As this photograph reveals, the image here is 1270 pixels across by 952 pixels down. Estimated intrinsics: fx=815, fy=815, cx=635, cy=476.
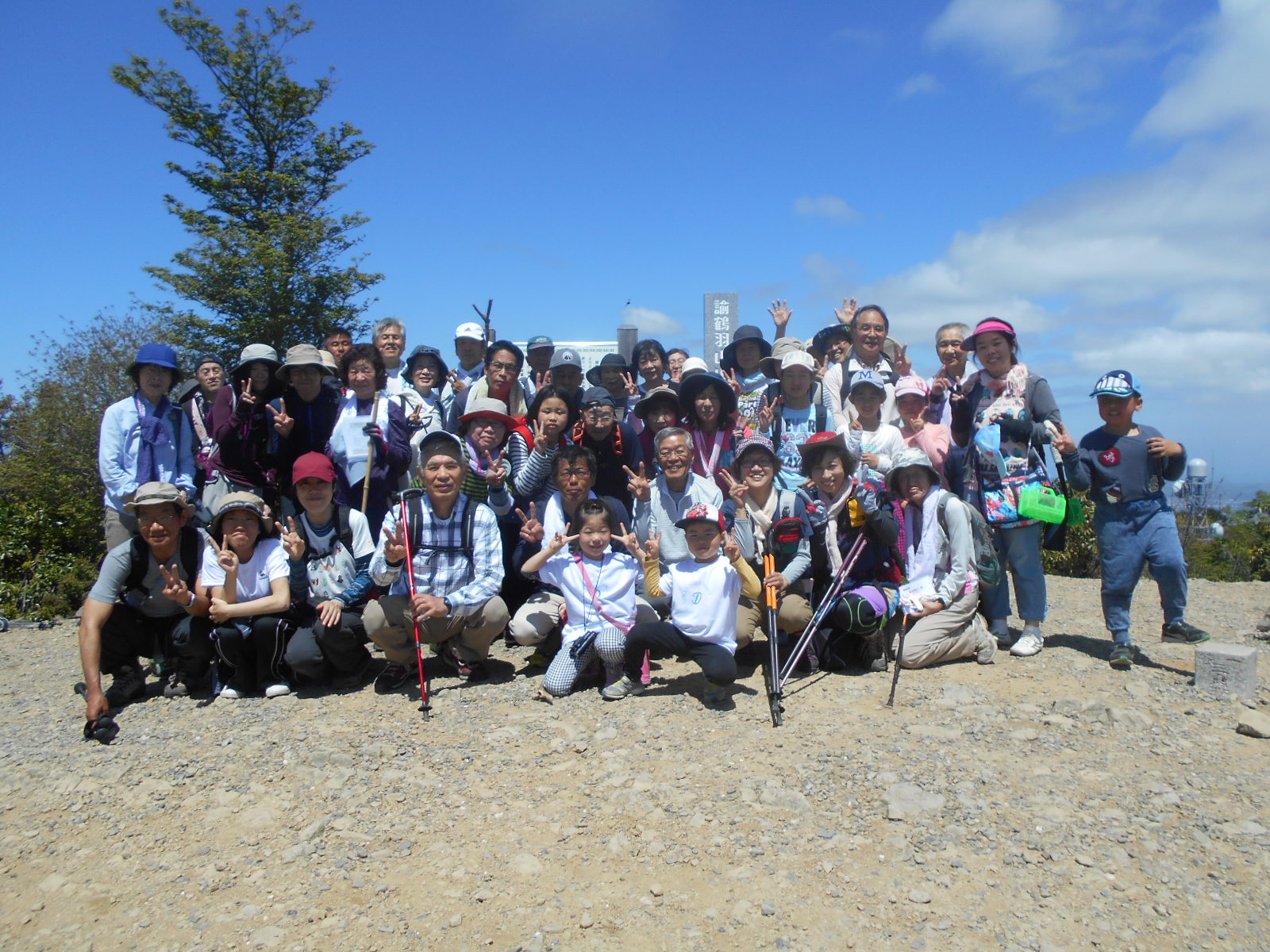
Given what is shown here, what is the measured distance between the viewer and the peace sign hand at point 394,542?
5457 millimetres

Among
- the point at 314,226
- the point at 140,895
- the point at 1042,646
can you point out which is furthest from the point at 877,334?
the point at 314,226

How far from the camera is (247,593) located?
5.60 metres

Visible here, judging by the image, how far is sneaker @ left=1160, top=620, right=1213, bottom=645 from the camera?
6.20m

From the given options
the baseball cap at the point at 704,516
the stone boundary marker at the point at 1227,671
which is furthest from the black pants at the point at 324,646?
the stone boundary marker at the point at 1227,671

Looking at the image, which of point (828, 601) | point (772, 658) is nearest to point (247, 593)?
point (772, 658)

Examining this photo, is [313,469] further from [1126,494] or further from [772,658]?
[1126,494]

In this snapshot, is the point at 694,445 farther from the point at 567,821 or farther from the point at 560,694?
the point at 567,821

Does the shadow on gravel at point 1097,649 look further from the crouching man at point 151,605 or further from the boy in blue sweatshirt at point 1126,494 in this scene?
the crouching man at point 151,605

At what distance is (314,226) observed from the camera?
16672mm

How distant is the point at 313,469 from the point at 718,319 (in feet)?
25.6

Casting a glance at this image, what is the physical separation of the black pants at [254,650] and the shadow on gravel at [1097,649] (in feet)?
18.7

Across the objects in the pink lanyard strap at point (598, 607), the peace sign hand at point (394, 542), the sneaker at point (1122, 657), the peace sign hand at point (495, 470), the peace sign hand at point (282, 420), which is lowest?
the sneaker at point (1122, 657)

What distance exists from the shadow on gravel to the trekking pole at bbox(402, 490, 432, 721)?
467 cm

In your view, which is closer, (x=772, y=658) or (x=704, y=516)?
(x=772, y=658)
